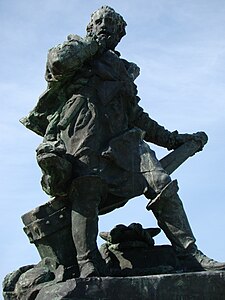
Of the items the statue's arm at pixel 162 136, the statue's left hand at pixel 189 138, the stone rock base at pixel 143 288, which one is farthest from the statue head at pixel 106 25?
the stone rock base at pixel 143 288

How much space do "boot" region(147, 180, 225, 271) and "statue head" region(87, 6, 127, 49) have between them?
5.59ft

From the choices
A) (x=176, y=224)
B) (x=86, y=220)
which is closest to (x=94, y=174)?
(x=86, y=220)

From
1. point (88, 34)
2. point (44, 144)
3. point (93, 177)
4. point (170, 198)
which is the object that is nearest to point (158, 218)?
point (170, 198)

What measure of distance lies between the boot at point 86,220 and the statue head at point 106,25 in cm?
166

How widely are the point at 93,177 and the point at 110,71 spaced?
1291 mm

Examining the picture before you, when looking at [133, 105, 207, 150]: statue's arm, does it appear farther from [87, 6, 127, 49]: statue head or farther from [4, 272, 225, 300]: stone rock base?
[4, 272, 225, 300]: stone rock base

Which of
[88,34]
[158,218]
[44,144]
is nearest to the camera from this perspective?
[44,144]

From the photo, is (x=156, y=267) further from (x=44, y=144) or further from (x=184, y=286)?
(x=44, y=144)

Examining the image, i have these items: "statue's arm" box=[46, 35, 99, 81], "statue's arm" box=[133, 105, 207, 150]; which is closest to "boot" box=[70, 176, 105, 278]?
"statue's arm" box=[46, 35, 99, 81]

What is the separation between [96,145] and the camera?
23.5 feet

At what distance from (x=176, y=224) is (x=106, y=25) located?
2215 millimetres

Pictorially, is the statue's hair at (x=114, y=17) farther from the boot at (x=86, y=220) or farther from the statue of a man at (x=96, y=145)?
the boot at (x=86, y=220)

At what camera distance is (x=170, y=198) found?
7.09m

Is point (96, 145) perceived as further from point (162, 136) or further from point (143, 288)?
point (143, 288)
